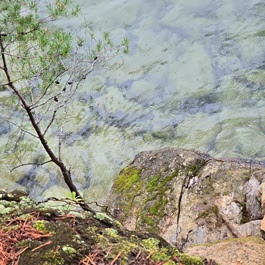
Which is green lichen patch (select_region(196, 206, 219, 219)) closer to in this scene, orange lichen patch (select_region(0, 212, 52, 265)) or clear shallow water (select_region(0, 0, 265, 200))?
clear shallow water (select_region(0, 0, 265, 200))

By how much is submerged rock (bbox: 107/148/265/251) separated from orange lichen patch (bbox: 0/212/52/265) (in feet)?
9.75

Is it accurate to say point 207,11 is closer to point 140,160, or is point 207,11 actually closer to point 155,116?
point 155,116

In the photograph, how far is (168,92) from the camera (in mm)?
9523

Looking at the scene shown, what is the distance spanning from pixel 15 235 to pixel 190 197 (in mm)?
3637

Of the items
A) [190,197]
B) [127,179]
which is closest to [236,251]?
[190,197]

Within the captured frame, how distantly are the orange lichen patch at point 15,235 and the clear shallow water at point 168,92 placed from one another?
572cm

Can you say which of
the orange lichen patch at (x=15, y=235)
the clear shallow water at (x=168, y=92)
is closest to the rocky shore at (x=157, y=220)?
the orange lichen patch at (x=15, y=235)

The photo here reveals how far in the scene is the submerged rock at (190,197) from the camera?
16.2ft

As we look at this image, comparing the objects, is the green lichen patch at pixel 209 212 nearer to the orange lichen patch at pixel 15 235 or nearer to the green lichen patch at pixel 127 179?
the green lichen patch at pixel 127 179

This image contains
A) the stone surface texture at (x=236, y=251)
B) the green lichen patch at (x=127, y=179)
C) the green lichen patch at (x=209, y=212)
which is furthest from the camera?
the green lichen patch at (x=127, y=179)

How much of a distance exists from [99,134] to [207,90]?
2.44 metres

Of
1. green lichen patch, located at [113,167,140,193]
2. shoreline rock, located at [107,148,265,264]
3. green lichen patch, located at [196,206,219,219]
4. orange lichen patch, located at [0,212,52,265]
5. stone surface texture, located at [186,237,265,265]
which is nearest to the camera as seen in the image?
orange lichen patch, located at [0,212,52,265]

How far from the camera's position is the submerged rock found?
4.95 metres

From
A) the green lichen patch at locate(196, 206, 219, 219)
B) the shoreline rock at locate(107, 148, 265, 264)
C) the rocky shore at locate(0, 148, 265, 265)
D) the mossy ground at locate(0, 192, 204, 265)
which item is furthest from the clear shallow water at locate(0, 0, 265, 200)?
the mossy ground at locate(0, 192, 204, 265)
